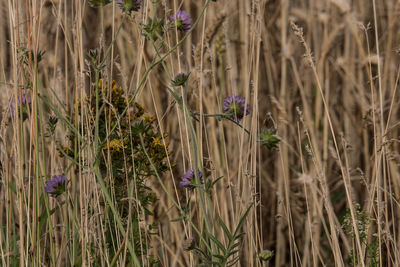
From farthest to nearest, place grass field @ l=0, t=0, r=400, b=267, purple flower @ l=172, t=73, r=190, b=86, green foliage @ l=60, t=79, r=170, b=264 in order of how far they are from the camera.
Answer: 1. grass field @ l=0, t=0, r=400, b=267
2. green foliage @ l=60, t=79, r=170, b=264
3. purple flower @ l=172, t=73, r=190, b=86

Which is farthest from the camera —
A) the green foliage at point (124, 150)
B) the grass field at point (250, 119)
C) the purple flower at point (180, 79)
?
the grass field at point (250, 119)

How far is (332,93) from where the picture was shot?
6.52 feet

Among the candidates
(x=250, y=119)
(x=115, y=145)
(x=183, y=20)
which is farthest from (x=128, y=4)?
(x=250, y=119)

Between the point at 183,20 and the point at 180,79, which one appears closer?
the point at 180,79

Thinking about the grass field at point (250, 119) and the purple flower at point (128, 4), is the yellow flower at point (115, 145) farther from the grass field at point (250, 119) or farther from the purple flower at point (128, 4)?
the purple flower at point (128, 4)

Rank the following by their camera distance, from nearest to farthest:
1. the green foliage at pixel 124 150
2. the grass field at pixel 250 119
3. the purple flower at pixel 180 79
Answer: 1. the purple flower at pixel 180 79
2. the green foliage at pixel 124 150
3. the grass field at pixel 250 119

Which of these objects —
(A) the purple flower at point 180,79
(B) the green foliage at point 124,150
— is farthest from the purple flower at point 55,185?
(A) the purple flower at point 180,79

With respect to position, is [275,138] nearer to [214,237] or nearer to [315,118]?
[214,237]

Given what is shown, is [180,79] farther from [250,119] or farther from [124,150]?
[250,119]

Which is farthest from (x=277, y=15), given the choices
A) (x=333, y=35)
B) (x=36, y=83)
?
(x=36, y=83)

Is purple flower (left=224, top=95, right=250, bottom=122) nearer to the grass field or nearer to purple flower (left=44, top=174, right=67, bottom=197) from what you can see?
the grass field

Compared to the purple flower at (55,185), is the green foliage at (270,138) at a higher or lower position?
higher

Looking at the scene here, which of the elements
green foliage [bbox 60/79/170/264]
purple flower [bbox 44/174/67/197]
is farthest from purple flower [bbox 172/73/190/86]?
purple flower [bbox 44/174/67/197]

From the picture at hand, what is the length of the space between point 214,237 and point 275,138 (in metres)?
0.23
